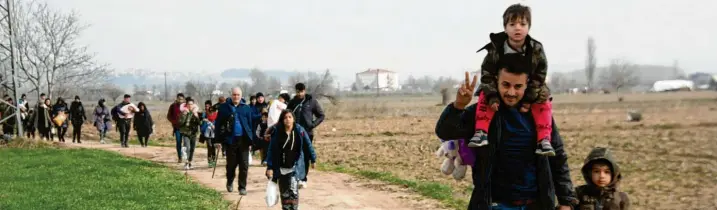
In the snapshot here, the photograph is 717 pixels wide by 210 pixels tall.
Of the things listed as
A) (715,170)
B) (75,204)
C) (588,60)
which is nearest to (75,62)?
(75,204)

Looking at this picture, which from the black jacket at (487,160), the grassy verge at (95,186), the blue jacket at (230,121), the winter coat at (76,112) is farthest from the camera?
the winter coat at (76,112)

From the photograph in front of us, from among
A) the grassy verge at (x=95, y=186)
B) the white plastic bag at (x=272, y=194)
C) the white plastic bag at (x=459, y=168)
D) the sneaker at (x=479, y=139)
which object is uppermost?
the sneaker at (x=479, y=139)

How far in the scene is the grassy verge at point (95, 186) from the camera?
33.4ft

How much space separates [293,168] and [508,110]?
5564mm

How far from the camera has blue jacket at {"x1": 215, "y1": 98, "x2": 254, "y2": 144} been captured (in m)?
12.3

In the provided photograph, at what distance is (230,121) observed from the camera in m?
12.4

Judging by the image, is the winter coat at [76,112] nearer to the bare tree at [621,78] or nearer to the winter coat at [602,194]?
the winter coat at [602,194]

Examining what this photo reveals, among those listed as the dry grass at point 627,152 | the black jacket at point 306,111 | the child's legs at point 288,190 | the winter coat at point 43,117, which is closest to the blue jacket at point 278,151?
the child's legs at point 288,190

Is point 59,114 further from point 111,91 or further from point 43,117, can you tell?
point 111,91

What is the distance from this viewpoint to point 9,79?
26484mm

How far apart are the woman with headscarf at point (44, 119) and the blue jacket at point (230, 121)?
50.3ft

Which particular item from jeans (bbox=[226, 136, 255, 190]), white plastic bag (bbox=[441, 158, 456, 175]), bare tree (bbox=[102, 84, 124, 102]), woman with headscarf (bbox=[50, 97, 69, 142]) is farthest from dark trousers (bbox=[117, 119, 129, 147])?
white plastic bag (bbox=[441, 158, 456, 175])

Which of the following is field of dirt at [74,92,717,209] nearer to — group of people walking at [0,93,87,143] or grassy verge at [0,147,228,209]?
grassy verge at [0,147,228,209]

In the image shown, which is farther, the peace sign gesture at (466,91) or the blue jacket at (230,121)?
the blue jacket at (230,121)
